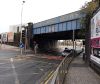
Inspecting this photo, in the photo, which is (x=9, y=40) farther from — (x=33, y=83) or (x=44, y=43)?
(x=33, y=83)

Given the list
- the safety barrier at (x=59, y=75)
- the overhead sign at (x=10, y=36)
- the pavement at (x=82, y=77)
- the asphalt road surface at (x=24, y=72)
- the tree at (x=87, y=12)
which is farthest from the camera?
the overhead sign at (x=10, y=36)

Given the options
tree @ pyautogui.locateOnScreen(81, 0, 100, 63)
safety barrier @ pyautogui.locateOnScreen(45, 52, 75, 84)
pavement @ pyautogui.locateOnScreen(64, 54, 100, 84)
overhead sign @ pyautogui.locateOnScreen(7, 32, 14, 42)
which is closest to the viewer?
safety barrier @ pyautogui.locateOnScreen(45, 52, 75, 84)

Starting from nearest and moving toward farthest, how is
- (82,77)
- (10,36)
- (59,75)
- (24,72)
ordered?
(59,75)
(82,77)
(24,72)
(10,36)

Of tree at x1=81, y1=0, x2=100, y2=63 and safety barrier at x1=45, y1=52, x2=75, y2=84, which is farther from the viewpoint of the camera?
tree at x1=81, y1=0, x2=100, y2=63

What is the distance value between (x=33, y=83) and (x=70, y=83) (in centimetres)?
224

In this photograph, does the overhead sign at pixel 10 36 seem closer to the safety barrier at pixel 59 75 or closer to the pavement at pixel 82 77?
the pavement at pixel 82 77

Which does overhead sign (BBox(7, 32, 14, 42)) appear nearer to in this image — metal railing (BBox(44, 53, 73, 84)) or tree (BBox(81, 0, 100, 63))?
tree (BBox(81, 0, 100, 63))

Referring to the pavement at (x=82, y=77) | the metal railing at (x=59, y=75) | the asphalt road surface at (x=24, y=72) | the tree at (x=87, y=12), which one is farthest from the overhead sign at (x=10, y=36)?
the metal railing at (x=59, y=75)

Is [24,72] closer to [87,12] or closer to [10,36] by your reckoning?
[87,12]

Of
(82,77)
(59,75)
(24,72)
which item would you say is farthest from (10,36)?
(59,75)

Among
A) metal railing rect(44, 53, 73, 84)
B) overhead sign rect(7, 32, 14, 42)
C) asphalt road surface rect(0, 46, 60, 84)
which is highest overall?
overhead sign rect(7, 32, 14, 42)

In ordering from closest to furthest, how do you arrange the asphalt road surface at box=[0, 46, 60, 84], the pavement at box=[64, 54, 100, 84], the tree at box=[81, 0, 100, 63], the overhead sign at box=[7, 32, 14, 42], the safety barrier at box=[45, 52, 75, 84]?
the safety barrier at box=[45, 52, 75, 84] < the pavement at box=[64, 54, 100, 84] < the asphalt road surface at box=[0, 46, 60, 84] < the tree at box=[81, 0, 100, 63] < the overhead sign at box=[7, 32, 14, 42]

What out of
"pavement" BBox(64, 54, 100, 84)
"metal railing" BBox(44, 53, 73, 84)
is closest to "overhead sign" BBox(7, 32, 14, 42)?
"pavement" BBox(64, 54, 100, 84)

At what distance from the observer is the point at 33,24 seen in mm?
89688
